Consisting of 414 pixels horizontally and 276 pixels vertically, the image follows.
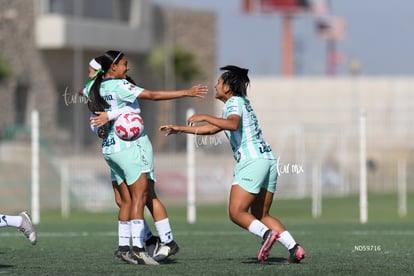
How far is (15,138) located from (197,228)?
20.8m

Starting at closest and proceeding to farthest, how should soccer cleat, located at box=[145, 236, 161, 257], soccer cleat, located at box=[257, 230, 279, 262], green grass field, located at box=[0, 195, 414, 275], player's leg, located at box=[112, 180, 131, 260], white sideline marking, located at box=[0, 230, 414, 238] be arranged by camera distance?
green grass field, located at box=[0, 195, 414, 275] → soccer cleat, located at box=[257, 230, 279, 262] → player's leg, located at box=[112, 180, 131, 260] → soccer cleat, located at box=[145, 236, 161, 257] → white sideline marking, located at box=[0, 230, 414, 238]

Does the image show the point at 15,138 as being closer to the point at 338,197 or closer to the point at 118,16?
the point at 338,197

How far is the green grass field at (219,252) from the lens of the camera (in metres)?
11.2

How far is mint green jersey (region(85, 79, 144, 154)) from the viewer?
39.2 ft

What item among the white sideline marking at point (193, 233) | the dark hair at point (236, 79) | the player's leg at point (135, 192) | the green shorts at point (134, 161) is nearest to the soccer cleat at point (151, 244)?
the player's leg at point (135, 192)

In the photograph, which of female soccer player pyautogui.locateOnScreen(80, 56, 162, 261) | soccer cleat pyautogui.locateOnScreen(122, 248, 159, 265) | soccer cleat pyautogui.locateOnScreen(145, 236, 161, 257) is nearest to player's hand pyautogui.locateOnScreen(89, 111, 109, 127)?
female soccer player pyautogui.locateOnScreen(80, 56, 162, 261)

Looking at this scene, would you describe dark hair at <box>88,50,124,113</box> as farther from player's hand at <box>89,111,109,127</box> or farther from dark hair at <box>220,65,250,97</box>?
dark hair at <box>220,65,250,97</box>

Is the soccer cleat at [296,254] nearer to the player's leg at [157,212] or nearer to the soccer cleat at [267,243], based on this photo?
the soccer cleat at [267,243]

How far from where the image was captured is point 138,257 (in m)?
11.9

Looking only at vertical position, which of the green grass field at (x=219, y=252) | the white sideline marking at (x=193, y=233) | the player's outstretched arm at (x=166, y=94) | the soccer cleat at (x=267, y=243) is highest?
the player's outstretched arm at (x=166, y=94)

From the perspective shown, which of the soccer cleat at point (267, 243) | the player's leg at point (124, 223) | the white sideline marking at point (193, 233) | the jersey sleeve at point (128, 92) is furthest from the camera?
the white sideline marking at point (193, 233)

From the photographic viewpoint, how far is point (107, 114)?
12.0 metres

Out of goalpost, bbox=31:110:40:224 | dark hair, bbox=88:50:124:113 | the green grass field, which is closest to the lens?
the green grass field

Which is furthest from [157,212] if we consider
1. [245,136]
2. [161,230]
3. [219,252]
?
[219,252]
